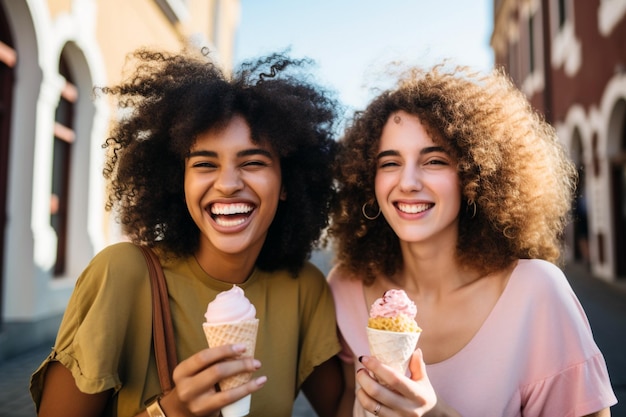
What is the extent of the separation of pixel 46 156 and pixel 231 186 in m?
4.73

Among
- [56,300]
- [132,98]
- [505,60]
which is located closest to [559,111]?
[505,60]

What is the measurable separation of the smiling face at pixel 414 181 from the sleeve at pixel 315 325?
49 cm

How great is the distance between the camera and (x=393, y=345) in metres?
2.01

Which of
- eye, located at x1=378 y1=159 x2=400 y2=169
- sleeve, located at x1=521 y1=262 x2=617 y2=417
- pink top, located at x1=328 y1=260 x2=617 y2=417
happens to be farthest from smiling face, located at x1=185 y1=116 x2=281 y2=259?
sleeve, located at x1=521 y1=262 x2=617 y2=417

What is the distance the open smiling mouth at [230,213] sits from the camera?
2203mm

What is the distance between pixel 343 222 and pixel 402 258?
0.38 m

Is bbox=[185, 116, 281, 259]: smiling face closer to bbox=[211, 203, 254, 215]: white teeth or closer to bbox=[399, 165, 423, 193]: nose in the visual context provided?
bbox=[211, 203, 254, 215]: white teeth

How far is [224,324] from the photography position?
188 centimetres

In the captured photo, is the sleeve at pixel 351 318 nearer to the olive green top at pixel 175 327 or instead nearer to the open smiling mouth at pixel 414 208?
the olive green top at pixel 175 327

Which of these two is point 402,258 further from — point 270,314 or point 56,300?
point 56,300

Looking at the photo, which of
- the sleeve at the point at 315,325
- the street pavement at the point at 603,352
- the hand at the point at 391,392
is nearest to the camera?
the hand at the point at 391,392

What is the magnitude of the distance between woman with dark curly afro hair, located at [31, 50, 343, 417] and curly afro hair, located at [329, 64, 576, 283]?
232 millimetres

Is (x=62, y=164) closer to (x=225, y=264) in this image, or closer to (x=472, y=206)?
(x=225, y=264)

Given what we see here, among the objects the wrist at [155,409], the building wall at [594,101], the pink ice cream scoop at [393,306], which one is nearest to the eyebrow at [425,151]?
the pink ice cream scoop at [393,306]
